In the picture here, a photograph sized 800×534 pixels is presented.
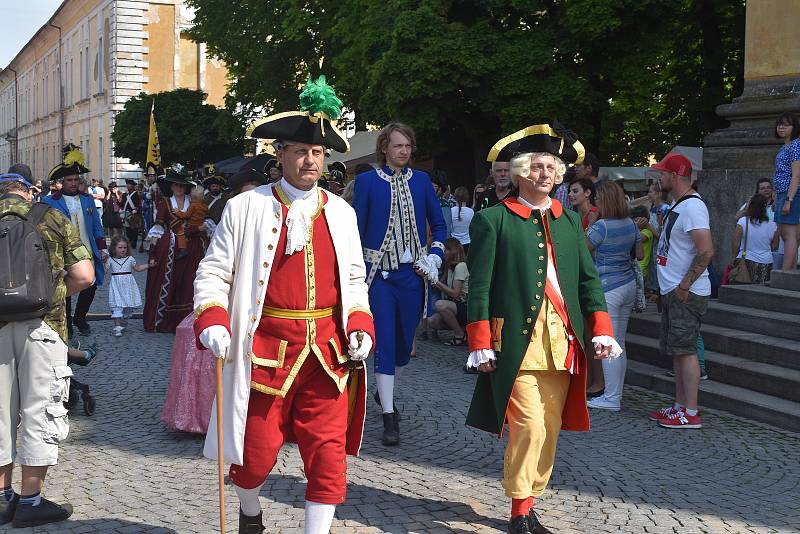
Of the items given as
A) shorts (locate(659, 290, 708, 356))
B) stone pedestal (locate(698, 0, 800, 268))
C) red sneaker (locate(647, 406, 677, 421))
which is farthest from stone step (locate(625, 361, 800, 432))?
stone pedestal (locate(698, 0, 800, 268))

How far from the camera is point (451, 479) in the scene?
6016 millimetres

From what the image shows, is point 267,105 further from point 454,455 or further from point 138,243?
point 454,455

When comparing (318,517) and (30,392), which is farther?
(30,392)

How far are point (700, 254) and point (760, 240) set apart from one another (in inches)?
147

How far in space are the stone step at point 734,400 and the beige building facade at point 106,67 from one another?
108 ft

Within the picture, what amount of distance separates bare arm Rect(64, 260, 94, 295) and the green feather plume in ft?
5.00

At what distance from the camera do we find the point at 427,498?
5.64m

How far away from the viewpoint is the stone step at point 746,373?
316 inches

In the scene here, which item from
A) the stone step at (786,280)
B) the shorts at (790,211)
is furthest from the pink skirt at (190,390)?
the shorts at (790,211)

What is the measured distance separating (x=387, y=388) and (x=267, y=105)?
2695 centimetres

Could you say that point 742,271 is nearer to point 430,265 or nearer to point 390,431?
point 430,265

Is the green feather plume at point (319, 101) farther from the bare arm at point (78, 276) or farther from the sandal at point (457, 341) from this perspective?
the sandal at point (457, 341)

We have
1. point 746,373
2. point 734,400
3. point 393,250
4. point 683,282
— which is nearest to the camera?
point 393,250

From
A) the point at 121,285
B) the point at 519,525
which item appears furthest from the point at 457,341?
the point at 519,525
